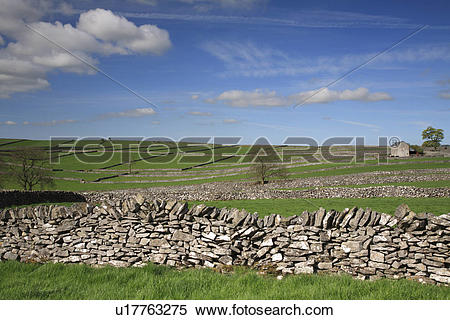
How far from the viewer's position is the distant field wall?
25.4m

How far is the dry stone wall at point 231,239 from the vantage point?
6684mm

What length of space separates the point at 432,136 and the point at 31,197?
105766 mm

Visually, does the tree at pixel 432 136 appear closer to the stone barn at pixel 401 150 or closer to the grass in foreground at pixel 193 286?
the stone barn at pixel 401 150

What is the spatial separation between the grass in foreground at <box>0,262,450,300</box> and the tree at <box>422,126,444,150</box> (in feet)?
341

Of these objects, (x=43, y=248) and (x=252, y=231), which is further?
(x=43, y=248)

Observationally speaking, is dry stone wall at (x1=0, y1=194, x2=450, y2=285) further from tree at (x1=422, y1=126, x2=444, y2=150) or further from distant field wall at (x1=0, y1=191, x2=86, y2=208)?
tree at (x1=422, y1=126, x2=444, y2=150)

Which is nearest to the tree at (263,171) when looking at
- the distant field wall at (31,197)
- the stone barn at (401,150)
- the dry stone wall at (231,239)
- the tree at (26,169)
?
the distant field wall at (31,197)

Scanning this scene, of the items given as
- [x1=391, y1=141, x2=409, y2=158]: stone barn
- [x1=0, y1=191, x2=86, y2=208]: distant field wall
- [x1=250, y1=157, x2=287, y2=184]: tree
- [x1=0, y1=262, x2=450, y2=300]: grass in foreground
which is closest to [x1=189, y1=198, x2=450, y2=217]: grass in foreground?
[x1=0, y1=262, x2=450, y2=300]: grass in foreground

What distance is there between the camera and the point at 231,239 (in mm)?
7664

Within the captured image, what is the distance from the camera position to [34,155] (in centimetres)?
4284

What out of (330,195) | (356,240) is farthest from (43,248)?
(330,195)
